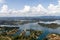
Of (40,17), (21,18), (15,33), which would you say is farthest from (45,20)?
(15,33)

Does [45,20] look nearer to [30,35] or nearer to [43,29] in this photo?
[43,29]

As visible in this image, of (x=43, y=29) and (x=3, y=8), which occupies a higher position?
(x=3, y=8)

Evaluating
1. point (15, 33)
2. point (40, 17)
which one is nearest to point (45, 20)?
point (40, 17)

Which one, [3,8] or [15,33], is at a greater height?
[3,8]

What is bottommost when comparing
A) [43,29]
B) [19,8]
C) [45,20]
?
[43,29]

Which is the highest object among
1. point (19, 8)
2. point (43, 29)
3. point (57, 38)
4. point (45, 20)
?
point (19, 8)

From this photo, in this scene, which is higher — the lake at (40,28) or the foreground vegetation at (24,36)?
the lake at (40,28)

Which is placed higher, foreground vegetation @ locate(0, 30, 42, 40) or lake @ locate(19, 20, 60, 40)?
lake @ locate(19, 20, 60, 40)

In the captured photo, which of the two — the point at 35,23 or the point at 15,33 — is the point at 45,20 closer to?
the point at 35,23

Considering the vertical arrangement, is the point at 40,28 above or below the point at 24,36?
above
